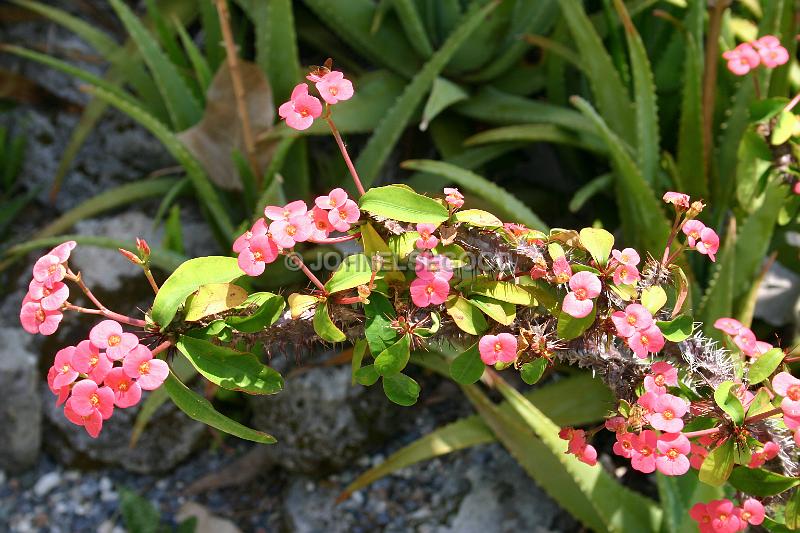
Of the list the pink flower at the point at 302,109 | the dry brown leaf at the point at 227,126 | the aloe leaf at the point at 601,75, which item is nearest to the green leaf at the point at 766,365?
the pink flower at the point at 302,109

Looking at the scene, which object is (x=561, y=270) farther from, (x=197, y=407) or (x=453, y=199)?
(x=197, y=407)

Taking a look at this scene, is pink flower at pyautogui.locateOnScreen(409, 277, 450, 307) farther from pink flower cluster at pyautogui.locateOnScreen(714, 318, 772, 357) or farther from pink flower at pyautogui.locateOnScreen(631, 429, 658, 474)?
pink flower cluster at pyautogui.locateOnScreen(714, 318, 772, 357)

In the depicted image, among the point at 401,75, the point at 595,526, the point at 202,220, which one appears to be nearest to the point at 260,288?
the point at 202,220

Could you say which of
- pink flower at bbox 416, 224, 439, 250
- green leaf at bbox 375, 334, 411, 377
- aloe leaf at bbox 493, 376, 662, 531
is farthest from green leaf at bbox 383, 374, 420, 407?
aloe leaf at bbox 493, 376, 662, 531

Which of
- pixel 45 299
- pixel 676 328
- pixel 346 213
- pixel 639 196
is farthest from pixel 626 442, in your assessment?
pixel 639 196

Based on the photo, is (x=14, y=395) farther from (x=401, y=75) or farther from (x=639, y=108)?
(x=639, y=108)
